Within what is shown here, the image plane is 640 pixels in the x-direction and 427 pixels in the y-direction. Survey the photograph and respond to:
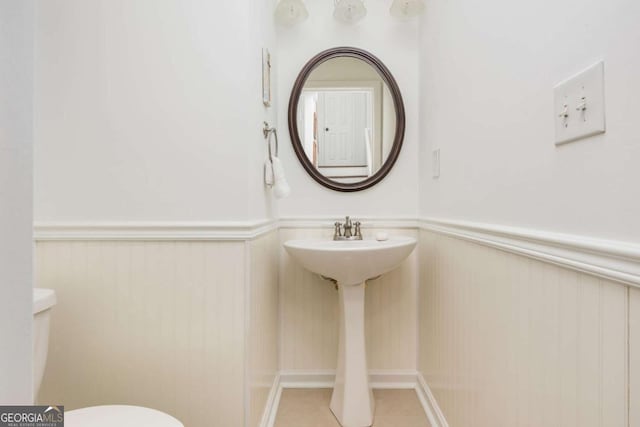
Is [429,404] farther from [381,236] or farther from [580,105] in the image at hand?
[580,105]

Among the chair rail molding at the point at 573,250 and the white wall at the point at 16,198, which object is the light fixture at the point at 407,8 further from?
the white wall at the point at 16,198

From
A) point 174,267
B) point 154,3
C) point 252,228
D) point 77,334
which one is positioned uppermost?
point 154,3

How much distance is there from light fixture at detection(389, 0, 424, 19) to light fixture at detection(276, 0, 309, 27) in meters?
0.45

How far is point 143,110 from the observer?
133 centimetres

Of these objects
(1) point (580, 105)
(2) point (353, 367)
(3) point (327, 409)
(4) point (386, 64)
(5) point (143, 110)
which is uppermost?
(4) point (386, 64)

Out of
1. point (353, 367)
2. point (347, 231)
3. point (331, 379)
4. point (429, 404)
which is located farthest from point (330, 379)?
point (347, 231)

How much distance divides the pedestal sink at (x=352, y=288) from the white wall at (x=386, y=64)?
0.27 m

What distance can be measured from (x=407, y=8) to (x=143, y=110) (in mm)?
1390

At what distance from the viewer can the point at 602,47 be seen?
653 millimetres

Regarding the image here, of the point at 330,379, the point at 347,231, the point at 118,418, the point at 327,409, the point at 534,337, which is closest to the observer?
the point at 534,337

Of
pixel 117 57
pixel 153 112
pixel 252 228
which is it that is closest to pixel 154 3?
pixel 117 57

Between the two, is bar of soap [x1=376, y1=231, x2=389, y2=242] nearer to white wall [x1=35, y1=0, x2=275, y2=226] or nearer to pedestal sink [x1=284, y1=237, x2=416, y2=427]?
pedestal sink [x1=284, y1=237, x2=416, y2=427]

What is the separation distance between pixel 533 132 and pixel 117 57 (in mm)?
1328

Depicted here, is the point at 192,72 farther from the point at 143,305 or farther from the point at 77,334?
the point at 77,334
